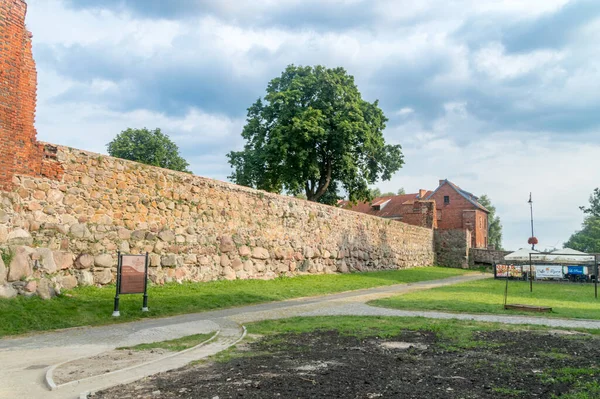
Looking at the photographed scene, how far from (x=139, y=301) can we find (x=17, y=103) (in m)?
5.67

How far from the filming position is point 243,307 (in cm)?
1382

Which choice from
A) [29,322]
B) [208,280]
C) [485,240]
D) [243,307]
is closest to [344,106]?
[208,280]

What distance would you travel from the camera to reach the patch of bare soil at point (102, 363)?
6293 mm

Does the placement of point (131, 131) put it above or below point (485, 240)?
above

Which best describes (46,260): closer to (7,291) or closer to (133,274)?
(7,291)

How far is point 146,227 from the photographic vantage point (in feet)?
50.0

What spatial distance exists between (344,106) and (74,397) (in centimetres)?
3350

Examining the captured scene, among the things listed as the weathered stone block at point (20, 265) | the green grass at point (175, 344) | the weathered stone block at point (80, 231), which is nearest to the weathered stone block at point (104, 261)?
the weathered stone block at point (80, 231)

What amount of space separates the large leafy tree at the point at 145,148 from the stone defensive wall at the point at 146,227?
106 feet

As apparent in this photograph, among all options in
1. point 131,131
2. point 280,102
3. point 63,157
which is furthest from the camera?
point 131,131

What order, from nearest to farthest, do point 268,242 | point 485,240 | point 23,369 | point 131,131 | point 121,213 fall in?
point 23,369 < point 121,213 < point 268,242 < point 131,131 < point 485,240

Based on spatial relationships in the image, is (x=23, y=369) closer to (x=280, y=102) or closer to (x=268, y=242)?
(x=268, y=242)

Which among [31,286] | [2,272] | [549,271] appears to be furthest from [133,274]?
[549,271]

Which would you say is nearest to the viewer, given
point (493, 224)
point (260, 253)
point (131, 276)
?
point (131, 276)
